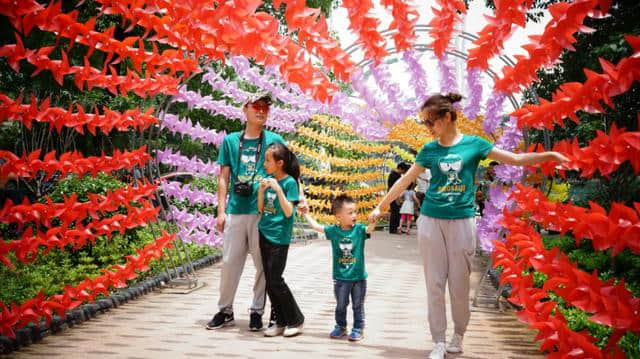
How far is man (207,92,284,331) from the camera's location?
15.6 ft

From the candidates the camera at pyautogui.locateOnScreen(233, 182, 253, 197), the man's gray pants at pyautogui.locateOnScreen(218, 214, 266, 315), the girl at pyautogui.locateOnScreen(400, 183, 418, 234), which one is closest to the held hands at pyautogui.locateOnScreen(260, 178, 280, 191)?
the camera at pyautogui.locateOnScreen(233, 182, 253, 197)

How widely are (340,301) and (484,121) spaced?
104 inches

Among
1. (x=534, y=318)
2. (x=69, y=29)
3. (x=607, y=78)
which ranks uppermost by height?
(x=69, y=29)

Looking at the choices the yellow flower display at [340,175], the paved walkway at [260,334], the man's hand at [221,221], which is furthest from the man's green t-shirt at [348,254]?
the yellow flower display at [340,175]

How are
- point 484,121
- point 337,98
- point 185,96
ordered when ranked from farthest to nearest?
point 337,98 → point 185,96 → point 484,121

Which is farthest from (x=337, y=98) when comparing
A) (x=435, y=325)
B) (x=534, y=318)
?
(x=534, y=318)

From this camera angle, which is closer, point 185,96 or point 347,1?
point 347,1

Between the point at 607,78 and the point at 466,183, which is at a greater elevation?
the point at 607,78

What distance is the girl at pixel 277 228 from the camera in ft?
14.9

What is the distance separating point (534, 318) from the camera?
3.28m

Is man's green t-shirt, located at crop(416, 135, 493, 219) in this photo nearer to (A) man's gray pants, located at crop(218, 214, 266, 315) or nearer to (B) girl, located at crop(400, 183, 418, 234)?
(A) man's gray pants, located at crop(218, 214, 266, 315)

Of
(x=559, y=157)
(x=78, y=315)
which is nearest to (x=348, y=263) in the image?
(x=559, y=157)

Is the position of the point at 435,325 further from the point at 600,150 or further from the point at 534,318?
the point at 600,150

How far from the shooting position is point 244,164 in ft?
15.8
